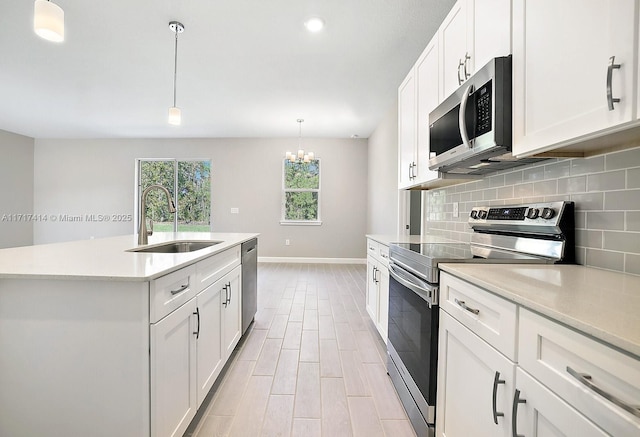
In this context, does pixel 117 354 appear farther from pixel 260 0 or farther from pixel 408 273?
pixel 260 0

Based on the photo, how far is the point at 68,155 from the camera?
6.59 m

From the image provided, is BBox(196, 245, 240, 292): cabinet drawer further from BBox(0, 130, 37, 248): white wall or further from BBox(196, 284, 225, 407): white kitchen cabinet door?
BBox(0, 130, 37, 248): white wall

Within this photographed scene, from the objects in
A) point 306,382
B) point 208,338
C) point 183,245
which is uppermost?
point 183,245

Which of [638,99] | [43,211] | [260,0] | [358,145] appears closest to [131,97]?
[260,0]

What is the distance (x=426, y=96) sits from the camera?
2076mm

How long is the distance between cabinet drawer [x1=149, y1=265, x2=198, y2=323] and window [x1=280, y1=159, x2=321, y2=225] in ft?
16.1

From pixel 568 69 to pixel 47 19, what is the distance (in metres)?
2.28

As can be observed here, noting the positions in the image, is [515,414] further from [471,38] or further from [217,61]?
[217,61]

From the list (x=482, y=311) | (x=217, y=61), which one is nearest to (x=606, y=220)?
(x=482, y=311)

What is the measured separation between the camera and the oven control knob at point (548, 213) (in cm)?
127

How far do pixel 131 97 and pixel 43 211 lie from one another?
455cm

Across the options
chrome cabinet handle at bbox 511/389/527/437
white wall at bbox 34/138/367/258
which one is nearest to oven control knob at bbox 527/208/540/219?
chrome cabinet handle at bbox 511/389/527/437

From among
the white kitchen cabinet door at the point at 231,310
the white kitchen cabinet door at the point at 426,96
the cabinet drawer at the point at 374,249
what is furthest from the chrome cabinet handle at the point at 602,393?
the cabinet drawer at the point at 374,249

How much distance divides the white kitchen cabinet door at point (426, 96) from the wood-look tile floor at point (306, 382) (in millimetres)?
1451
